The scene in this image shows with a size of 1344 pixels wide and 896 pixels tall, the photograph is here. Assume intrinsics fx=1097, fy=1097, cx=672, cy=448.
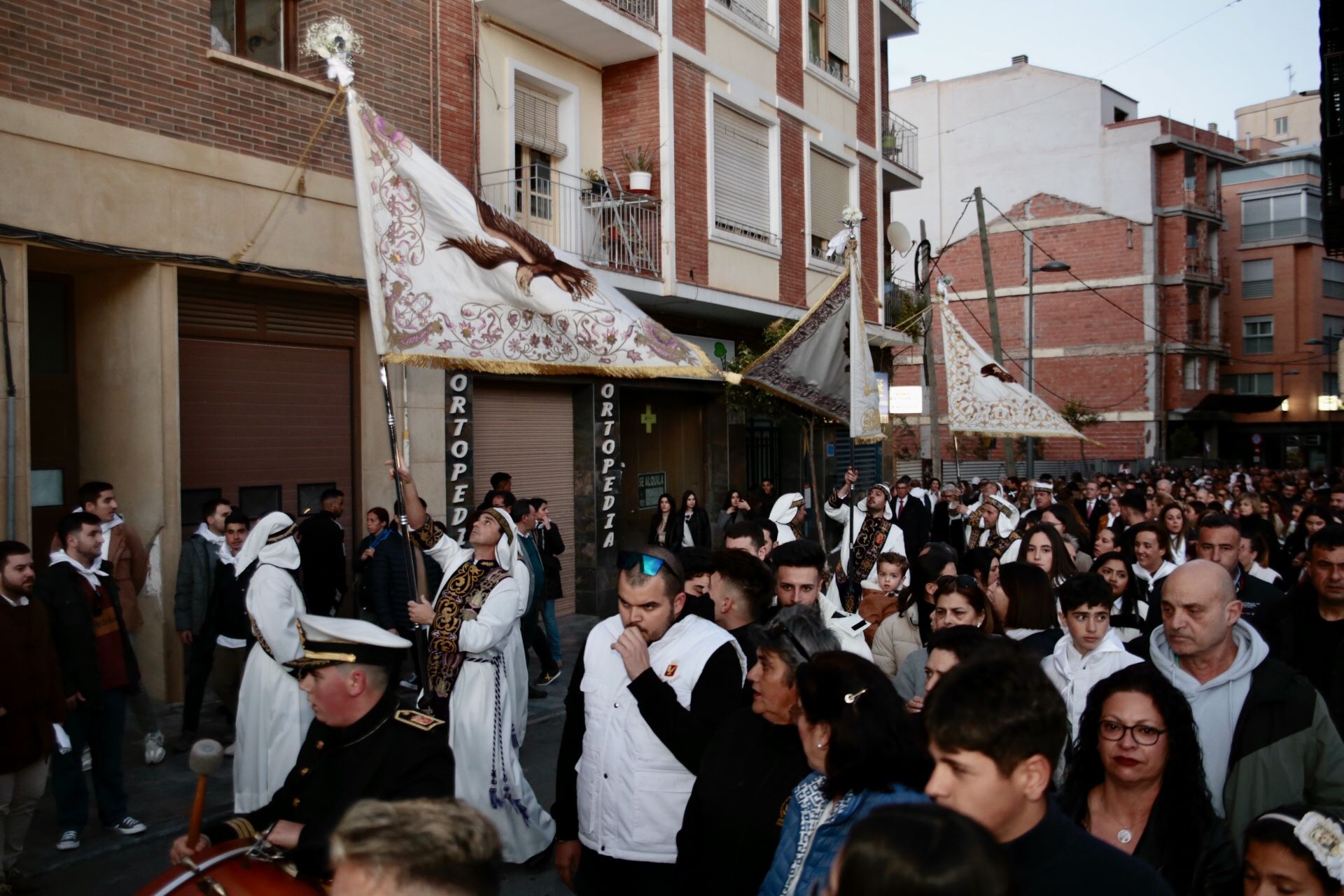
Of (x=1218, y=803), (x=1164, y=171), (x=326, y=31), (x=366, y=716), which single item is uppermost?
(x=1164, y=171)

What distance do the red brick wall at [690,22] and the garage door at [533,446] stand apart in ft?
16.8

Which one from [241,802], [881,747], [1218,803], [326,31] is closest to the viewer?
[881,747]

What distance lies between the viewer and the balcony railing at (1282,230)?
49.2 m

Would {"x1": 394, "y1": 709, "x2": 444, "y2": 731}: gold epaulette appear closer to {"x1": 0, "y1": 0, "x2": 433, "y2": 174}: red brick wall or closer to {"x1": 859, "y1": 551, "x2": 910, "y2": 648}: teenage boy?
{"x1": 859, "y1": 551, "x2": 910, "y2": 648}: teenage boy

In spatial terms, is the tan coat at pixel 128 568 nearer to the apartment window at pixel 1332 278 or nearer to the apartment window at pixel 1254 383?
the apartment window at pixel 1254 383

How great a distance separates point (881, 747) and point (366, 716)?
1.60 m

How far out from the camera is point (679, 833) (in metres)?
3.25

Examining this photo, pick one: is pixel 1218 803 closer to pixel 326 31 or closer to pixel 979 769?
pixel 979 769

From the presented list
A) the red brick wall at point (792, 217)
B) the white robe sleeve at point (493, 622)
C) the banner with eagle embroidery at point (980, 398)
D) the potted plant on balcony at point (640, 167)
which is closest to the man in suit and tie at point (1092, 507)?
the banner with eagle embroidery at point (980, 398)

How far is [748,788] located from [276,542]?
13.9 ft

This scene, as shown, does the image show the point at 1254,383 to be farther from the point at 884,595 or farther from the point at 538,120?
the point at 884,595

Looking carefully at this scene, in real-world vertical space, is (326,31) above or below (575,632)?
above

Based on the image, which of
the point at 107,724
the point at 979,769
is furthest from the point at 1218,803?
the point at 107,724

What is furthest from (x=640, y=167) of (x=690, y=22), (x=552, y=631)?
(x=552, y=631)
